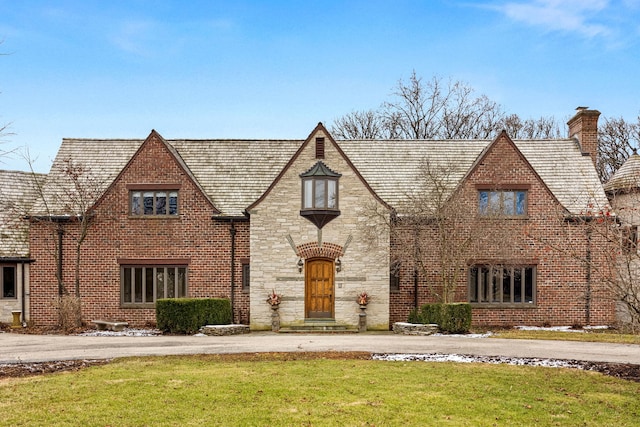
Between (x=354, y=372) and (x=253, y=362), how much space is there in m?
2.66

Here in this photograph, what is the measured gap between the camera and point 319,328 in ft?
71.7

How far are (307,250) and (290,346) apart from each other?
233 inches

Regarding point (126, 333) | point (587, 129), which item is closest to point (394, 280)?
point (126, 333)

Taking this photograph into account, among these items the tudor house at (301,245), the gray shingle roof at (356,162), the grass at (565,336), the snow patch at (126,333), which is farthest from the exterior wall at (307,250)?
the grass at (565,336)

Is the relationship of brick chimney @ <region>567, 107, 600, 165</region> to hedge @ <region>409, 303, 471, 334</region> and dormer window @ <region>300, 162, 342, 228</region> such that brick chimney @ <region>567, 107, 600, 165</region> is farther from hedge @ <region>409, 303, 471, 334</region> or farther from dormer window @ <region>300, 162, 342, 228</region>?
dormer window @ <region>300, 162, 342, 228</region>

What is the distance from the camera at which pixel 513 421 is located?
9.50 meters

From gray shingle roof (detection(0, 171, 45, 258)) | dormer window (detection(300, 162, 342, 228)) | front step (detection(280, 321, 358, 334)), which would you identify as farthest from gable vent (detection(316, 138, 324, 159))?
gray shingle roof (detection(0, 171, 45, 258))

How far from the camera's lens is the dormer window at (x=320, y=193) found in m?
22.3

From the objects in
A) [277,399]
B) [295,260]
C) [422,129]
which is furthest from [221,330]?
[422,129]

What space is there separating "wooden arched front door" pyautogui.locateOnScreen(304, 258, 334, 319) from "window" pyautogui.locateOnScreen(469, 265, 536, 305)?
5.66 meters

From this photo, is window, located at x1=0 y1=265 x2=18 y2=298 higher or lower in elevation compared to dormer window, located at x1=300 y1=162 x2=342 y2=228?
lower

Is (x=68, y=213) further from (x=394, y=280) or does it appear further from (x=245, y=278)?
(x=394, y=280)

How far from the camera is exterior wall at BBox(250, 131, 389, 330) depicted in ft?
73.3

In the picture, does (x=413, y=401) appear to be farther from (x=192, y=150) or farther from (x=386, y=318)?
(x=192, y=150)
